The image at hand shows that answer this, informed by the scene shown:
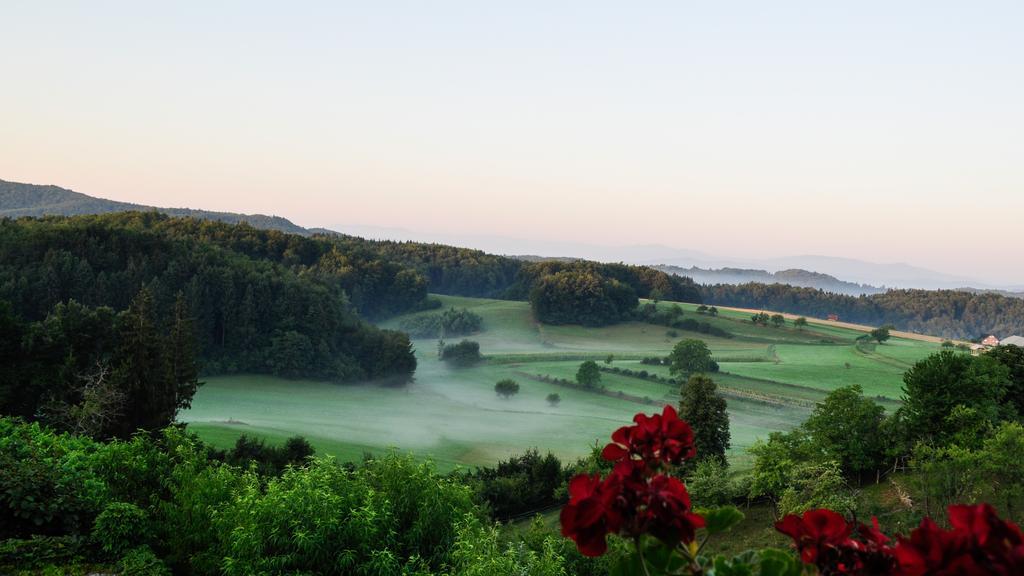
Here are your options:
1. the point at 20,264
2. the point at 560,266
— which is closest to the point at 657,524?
the point at 20,264

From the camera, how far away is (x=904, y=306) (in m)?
150

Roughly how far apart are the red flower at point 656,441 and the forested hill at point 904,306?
157443 mm

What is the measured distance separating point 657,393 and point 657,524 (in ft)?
237

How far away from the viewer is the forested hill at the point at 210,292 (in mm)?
67812

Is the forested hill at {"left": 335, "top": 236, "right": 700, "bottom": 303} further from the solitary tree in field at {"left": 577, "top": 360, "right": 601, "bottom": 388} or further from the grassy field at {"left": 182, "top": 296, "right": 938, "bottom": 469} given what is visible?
the solitary tree in field at {"left": 577, "top": 360, "right": 601, "bottom": 388}

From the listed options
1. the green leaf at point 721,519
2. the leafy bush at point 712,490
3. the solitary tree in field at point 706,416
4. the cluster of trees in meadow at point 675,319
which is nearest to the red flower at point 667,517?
the green leaf at point 721,519

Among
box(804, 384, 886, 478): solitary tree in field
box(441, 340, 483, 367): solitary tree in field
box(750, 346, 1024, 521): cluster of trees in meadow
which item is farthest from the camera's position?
box(441, 340, 483, 367): solitary tree in field

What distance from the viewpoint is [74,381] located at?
31938mm

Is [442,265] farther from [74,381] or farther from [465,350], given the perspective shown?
[74,381]

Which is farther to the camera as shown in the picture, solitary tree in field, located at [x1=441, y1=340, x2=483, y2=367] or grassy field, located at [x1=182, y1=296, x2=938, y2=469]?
solitary tree in field, located at [x1=441, y1=340, x2=483, y2=367]

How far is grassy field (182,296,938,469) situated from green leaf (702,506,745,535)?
42.2 m


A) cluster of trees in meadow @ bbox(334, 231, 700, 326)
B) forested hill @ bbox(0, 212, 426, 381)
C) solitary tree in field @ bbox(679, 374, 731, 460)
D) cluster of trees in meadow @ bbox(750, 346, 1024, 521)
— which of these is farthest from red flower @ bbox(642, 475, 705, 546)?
cluster of trees in meadow @ bbox(334, 231, 700, 326)

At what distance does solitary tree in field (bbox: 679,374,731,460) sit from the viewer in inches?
1507

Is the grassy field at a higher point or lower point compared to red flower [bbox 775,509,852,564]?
Answer: lower
